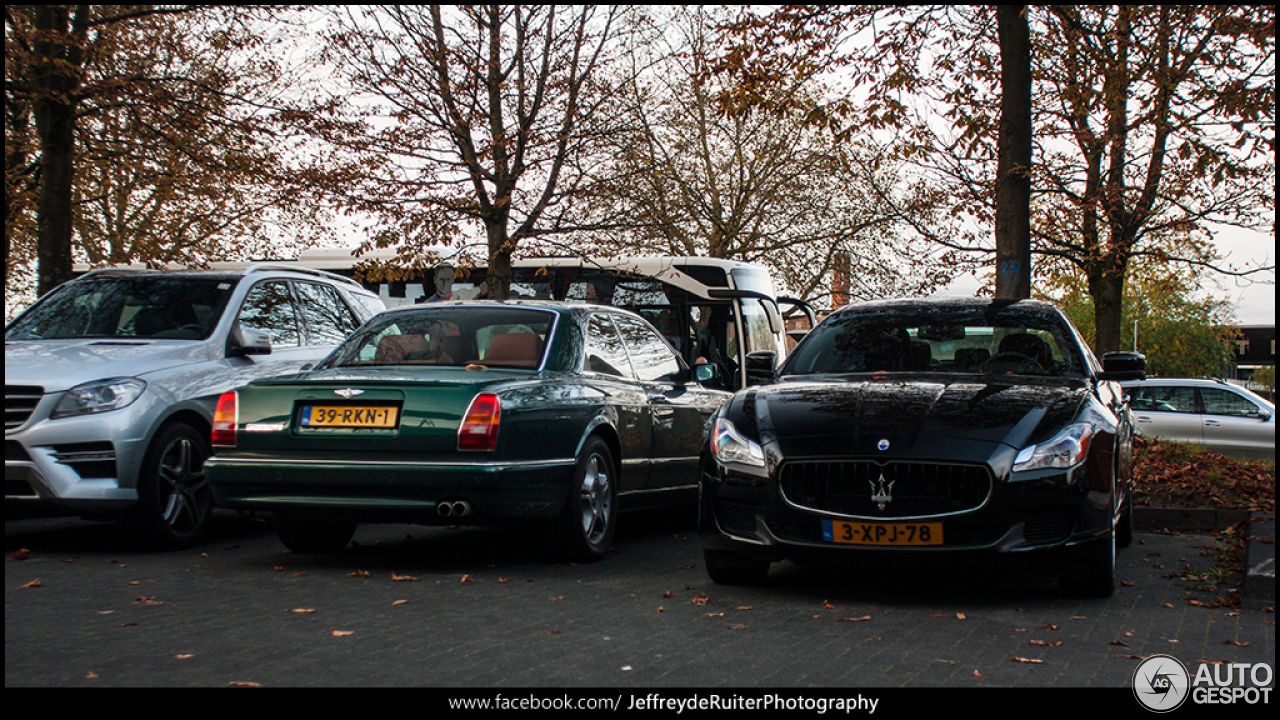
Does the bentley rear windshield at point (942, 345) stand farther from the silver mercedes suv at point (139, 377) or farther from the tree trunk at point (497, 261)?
the tree trunk at point (497, 261)

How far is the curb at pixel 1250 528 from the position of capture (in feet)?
20.6

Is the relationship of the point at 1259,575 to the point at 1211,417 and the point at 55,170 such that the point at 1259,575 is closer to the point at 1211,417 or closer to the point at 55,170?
the point at 55,170

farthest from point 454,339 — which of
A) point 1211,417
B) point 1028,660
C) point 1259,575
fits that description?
point 1211,417

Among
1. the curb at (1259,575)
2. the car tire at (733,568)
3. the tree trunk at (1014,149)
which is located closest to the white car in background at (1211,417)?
the tree trunk at (1014,149)

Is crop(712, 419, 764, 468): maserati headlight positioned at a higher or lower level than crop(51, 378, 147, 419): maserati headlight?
lower

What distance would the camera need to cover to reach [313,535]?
8156mm

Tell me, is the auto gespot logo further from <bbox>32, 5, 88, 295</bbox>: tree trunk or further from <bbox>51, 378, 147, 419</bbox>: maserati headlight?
<bbox>32, 5, 88, 295</bbox>: tree trunk

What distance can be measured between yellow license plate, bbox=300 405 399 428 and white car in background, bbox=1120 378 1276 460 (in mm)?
15887

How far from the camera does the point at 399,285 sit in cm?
2286

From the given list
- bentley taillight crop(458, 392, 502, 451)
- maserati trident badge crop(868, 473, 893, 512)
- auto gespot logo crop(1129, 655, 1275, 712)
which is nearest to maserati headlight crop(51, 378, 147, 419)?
bentley taillight crop(458, 392, 502, 451)

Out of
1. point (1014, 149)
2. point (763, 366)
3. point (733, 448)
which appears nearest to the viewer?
point (733, 448)

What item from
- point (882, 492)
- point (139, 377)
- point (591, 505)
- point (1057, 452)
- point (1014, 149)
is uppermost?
point (1014, 149)

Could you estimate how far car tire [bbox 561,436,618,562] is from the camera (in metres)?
7.57

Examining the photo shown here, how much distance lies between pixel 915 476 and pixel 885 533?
31 cm
